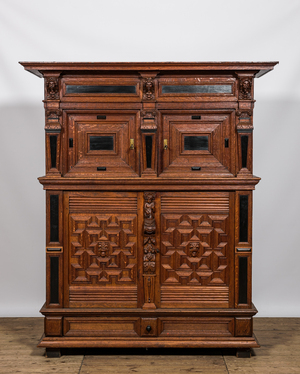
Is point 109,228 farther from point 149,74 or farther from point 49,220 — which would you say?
point 149,74

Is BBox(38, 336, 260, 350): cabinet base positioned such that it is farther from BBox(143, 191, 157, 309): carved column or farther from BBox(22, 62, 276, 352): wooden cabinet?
BBox(143, 191, 157, 309): carved column

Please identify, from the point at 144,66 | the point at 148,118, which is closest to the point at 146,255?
the point at 148,118

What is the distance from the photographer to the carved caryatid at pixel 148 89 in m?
4.11

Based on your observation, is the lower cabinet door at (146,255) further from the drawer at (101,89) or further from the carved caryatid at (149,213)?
the drawer at (101,89)

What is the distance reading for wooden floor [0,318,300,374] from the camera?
4039 mm

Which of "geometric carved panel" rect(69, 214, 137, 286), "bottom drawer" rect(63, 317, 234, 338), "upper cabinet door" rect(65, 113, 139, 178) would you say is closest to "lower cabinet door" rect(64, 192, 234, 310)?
"geometric carved panel" rect(69, 214, 137, 286)

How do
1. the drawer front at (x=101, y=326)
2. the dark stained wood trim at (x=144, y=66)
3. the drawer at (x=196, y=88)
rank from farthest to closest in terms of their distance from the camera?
the drawer front at (x=101, y=326) → the drawer at (x=196, y=88) → the dark stained wood trim at (x=144, y=66)

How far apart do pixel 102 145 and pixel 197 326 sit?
1.70m

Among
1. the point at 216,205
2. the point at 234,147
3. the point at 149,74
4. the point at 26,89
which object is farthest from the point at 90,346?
the point at 26,89

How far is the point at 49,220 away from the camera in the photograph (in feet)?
13.8

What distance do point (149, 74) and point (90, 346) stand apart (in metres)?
2.28

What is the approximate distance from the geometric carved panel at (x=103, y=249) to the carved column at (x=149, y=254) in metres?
0.10

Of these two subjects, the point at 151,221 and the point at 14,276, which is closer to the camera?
the point at 151,221

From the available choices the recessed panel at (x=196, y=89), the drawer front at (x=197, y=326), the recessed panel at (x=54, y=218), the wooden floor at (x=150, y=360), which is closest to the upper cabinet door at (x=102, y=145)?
the recessed panel at (x=54, y=218)
